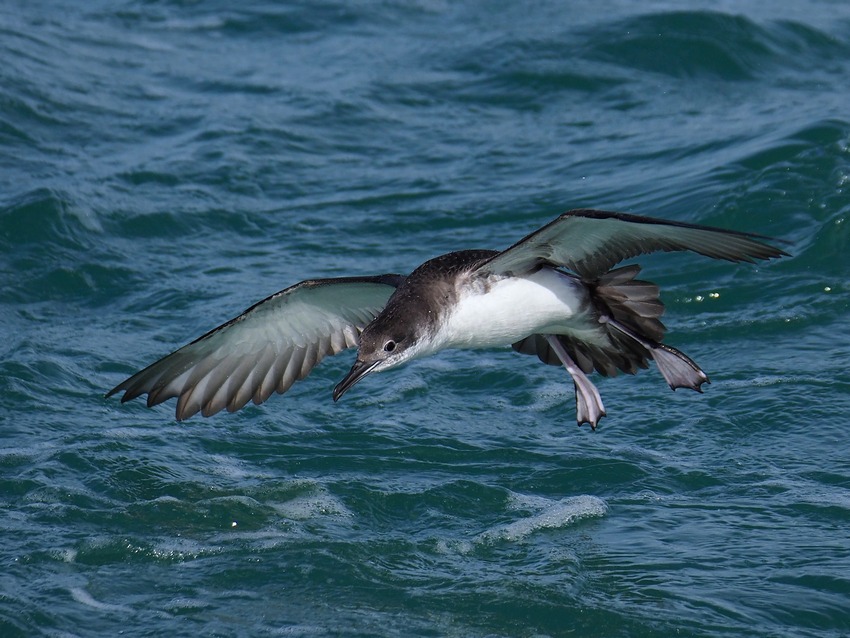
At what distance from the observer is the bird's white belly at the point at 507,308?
6.18m

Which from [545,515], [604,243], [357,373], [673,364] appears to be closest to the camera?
[357,373]

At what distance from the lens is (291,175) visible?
11344 millimetres

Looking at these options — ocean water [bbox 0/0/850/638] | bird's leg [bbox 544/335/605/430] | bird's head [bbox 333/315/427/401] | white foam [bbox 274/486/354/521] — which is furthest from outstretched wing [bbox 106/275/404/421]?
bird's leg [bbox 544/335/605/430]

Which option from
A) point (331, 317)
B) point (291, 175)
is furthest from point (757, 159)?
point (331, 317)

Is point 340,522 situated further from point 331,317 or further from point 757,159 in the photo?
point 757,159

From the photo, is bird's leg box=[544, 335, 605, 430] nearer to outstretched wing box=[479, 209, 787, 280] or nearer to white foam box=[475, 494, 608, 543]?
white foam box=[475, 494, 608, 543]

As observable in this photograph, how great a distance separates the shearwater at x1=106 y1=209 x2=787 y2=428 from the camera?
590cm

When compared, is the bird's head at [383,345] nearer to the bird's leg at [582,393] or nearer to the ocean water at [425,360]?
the ocean water at [425,360]

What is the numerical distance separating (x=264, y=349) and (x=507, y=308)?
4.97 ft

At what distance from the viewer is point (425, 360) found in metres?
8.38

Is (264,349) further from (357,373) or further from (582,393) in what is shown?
(582,393)

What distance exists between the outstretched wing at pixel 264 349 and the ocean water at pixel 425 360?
47 cm

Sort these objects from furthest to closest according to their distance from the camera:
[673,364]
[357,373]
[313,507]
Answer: [673,364], [313,507], [357,373]

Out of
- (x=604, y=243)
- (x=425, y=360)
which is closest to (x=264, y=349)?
(x=425, y=360)
